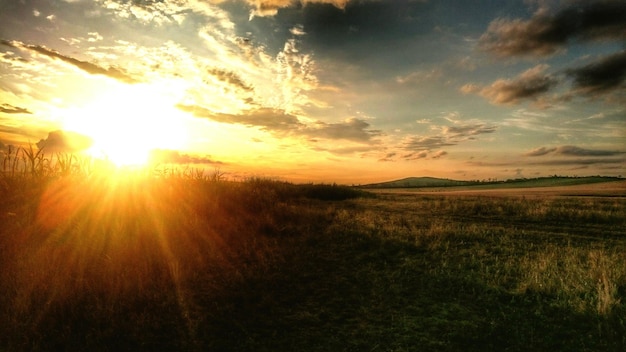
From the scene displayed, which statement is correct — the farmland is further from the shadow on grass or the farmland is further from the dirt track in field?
the dirt track in field

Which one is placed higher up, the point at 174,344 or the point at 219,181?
the point at 219,181

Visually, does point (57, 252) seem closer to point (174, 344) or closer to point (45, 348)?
point (45, 348)

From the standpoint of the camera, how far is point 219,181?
19.5 m

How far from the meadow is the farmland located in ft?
0.12

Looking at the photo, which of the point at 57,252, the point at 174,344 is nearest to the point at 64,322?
the point at 174,344

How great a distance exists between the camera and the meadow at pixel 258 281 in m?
6.17

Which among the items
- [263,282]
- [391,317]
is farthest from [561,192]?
[263,282]

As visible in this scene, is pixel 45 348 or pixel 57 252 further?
pixel 57 252

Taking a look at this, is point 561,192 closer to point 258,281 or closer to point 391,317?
point 391,317

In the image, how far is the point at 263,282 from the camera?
28.5 feet

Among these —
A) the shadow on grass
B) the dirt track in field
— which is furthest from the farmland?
the dirt track in field

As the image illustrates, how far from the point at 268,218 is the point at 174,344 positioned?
9258 millimetres

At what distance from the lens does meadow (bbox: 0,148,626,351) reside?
6.17 m

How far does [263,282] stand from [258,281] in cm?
13
